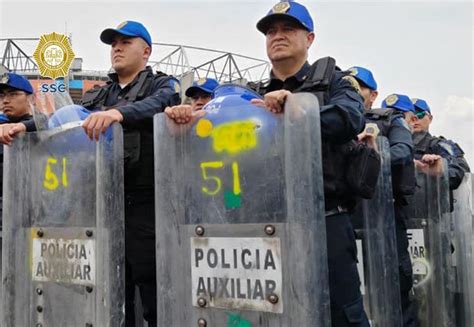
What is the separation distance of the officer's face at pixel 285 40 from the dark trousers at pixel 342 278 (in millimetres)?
739

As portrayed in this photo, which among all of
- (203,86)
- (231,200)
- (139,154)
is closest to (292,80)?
(231,200)

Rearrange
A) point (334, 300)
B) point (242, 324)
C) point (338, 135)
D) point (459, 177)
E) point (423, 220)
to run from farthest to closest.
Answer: point (459, 177)
point (423, 220)
point (334, 300)
point (338, 135)
point (242, 324)

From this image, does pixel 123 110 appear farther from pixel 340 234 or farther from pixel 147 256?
pixel 340 234

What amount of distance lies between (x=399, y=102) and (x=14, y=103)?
2.92 m

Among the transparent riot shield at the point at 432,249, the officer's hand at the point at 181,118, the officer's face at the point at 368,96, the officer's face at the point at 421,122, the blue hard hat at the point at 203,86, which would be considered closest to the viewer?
the officer's hand at the point at 181,118

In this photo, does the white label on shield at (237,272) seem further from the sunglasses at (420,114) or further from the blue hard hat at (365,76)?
the sunglasses at (420,114)

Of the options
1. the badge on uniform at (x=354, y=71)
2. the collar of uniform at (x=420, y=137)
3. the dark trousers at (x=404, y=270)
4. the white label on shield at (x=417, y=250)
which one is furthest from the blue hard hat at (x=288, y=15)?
the collar of uniform at (x=420, y=137)

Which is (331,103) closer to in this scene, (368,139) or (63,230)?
(368,139)

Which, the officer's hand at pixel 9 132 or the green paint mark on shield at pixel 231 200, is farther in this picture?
the officer's hand at pixel 9 132

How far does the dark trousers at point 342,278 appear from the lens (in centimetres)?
225

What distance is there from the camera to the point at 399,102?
4.37 m

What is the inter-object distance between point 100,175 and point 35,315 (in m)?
0.73

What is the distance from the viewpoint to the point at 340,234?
90.8 inches

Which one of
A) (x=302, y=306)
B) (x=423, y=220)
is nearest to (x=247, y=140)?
(x=302, y=306)
